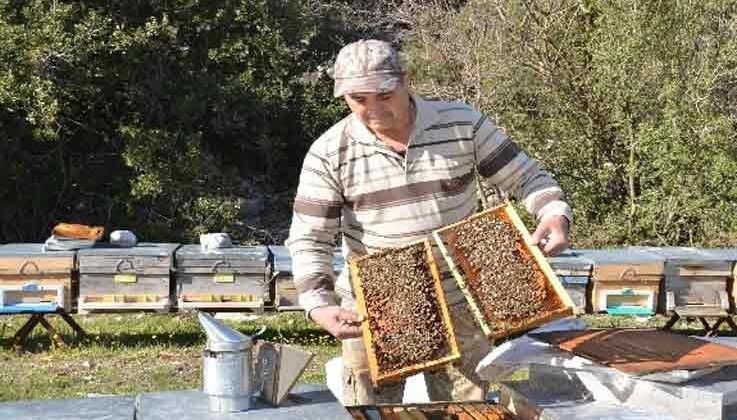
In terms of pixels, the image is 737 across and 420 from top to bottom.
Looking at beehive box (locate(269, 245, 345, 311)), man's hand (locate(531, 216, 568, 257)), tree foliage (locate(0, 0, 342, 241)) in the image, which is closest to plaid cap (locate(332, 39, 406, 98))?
man's hand (locate(531, 216, 568, 257))

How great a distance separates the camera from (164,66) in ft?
39.8

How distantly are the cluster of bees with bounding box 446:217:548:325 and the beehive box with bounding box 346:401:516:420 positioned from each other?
210 millimetres

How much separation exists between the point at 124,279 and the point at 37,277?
56cm

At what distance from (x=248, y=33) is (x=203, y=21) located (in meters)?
0.66

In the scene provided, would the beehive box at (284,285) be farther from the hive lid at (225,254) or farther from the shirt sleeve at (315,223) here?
the shirt sleeve at (315,223)

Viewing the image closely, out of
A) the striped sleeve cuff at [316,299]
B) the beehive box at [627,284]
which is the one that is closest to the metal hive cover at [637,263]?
the beehive box at [627,284]

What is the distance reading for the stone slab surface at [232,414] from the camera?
2.11 m

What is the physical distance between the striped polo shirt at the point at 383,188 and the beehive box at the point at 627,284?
426 cm

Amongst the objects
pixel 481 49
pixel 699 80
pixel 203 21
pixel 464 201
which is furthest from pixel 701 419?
pixel 203 21

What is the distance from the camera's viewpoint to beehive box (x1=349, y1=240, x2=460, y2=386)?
245 centimetres

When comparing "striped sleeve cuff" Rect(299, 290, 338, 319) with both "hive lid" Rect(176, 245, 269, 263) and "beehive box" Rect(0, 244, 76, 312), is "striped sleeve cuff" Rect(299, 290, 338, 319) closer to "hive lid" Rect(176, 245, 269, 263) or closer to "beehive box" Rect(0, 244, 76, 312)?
"hive lid" Rect(176, 245, 269, 263)

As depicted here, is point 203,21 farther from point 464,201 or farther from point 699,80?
point 464,201

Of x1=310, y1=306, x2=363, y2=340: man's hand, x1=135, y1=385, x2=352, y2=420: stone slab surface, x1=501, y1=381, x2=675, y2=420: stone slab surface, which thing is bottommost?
x1=501, y1=381, x2=675, y2=420: stone slab surface

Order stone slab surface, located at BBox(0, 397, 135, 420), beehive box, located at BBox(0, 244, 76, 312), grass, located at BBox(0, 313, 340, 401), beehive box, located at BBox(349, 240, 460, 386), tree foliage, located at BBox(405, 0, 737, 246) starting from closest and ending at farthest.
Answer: stone slab surface, located at BBox(0, 397, 135, 420), beehive box, located at BBox(349, 240, 460, 386), grass, located at BBox(0, 313, 340, 401), beehive box, located at BBox(0, 244, 76, 312), tree foliage, located at BBox(405, 0, 737, 246)
